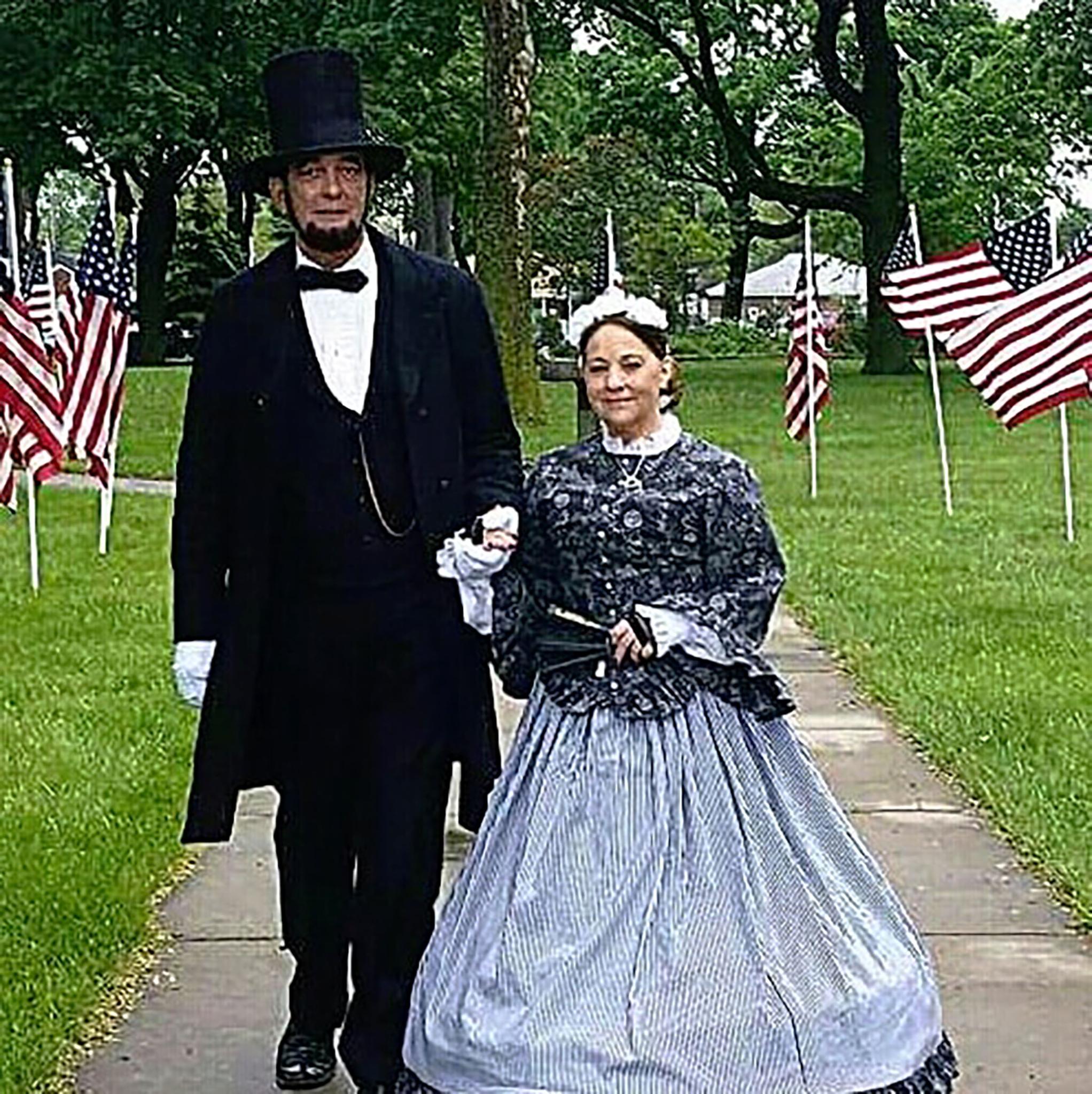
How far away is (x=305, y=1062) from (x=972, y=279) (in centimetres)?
1122

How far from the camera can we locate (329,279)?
4816 millimetres

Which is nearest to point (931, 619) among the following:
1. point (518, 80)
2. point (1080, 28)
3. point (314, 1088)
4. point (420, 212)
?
point (314, 1088)

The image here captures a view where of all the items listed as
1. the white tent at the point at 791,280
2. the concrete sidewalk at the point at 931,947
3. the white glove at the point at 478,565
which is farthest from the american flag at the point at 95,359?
the white tent at the point at 791,280

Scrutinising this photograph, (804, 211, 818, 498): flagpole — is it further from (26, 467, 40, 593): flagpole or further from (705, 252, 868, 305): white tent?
(705, 252, 868, 305): white tent

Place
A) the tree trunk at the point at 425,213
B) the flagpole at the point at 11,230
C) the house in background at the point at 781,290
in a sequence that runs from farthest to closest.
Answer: the house in background at the point at 781,290 → the tree trunk at the point at 425,213 → the flagpole at the point at 11,230

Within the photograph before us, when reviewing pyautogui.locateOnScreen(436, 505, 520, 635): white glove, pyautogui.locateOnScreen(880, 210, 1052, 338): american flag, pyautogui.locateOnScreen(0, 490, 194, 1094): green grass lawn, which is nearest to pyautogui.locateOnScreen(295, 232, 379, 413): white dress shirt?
pyautogui.locateOnScreen(436, 505, 520, 635): white glove

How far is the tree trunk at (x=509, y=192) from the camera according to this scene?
26266 mm

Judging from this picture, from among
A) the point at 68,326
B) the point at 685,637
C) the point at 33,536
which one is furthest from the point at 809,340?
the point at 685,637

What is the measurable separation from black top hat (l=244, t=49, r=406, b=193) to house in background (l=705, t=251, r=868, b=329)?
5271cm

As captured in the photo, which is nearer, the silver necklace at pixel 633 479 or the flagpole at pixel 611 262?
the silver necklace at pixel 633 479

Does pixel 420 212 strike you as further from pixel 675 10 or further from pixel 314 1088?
pixel 314 1088

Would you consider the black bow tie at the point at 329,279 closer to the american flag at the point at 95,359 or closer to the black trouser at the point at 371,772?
the black trouser at the point at 371,772

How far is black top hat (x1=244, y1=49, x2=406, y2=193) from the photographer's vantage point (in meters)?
4.71

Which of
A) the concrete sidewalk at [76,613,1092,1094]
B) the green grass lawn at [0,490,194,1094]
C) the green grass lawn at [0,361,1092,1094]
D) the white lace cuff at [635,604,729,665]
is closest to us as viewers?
the white lace cuff at [635,604,729,665]
